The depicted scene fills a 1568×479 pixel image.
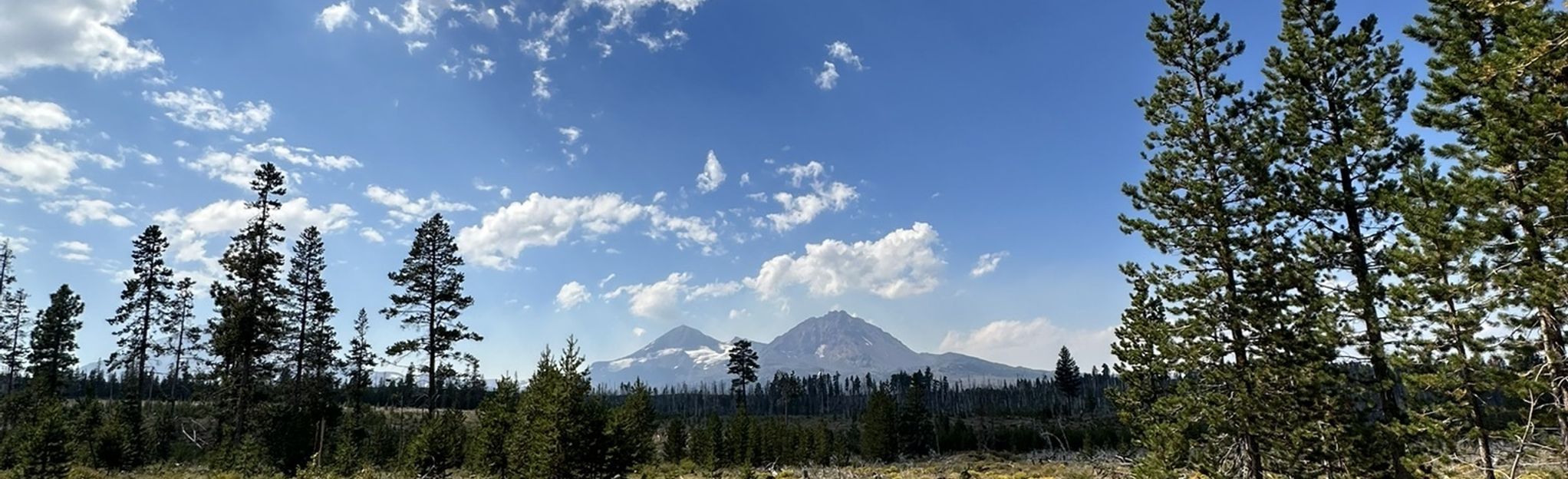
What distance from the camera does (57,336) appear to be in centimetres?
5031

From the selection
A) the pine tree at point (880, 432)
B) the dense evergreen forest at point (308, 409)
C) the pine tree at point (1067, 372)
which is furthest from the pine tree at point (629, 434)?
the pine tree at point (1067, 372)

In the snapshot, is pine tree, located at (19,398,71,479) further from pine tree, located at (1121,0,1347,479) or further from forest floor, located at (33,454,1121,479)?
pine tree, located at (1121,0,1347,479)

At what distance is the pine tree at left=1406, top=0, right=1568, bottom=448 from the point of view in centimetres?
958

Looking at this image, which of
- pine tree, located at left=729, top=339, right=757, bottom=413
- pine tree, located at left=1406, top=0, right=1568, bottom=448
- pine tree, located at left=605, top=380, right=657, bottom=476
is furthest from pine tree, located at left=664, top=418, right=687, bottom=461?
pine tree, located at left=1406, top=0, right=1568, bottom=448

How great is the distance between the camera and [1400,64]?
51.3ft

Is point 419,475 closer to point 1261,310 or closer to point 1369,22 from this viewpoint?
point 1261,310

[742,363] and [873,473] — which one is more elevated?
[742,363]

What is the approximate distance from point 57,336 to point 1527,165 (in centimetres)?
7614

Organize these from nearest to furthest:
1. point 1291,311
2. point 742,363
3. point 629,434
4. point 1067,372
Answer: point 1291,311 < point 629,434 < point 742,363 < point 1067,372

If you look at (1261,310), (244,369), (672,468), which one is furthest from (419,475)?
(1261,310)

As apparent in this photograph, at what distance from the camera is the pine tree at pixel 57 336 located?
164 feet

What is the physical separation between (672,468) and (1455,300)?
127 ft

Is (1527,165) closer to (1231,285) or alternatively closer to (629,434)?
(1231,285)

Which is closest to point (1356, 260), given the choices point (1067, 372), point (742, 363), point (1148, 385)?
point (1148, 385)
